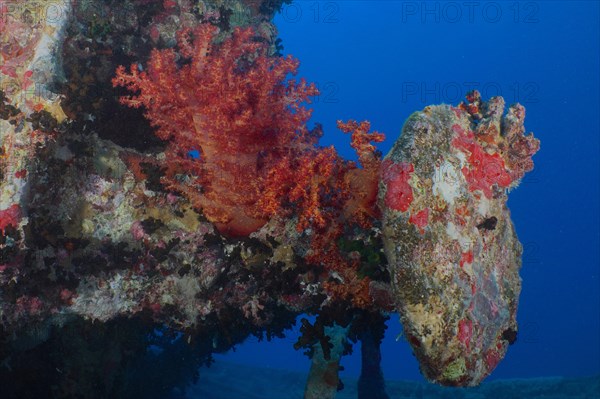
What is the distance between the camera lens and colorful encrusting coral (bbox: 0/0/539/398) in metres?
3.58

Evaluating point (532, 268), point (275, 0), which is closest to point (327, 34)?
point (532, 268)

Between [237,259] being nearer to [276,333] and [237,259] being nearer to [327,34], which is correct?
[276,333]

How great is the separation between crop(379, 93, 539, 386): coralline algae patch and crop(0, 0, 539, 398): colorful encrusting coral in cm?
2

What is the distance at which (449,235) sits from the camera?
3588 millimetres

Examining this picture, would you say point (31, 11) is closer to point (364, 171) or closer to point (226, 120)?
point (226, 120)

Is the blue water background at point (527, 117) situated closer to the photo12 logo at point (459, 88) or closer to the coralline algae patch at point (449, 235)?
the photo12 logo at point (459, 88)

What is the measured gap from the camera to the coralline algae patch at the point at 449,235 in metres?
3.40

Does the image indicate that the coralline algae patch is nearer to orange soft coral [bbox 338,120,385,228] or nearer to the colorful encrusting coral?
the colorful encrusting coral

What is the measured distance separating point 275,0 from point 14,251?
7.14m

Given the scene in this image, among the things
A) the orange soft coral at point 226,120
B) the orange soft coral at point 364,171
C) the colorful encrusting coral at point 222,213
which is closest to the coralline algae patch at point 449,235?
the colorful encrusting coral at point 222,213

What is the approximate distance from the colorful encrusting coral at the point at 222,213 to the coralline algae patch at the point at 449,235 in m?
0.02

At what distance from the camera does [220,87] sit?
13.6 ft

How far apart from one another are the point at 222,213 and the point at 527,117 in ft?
453

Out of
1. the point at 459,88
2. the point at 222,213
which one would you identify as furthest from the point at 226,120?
the point at 459,88
